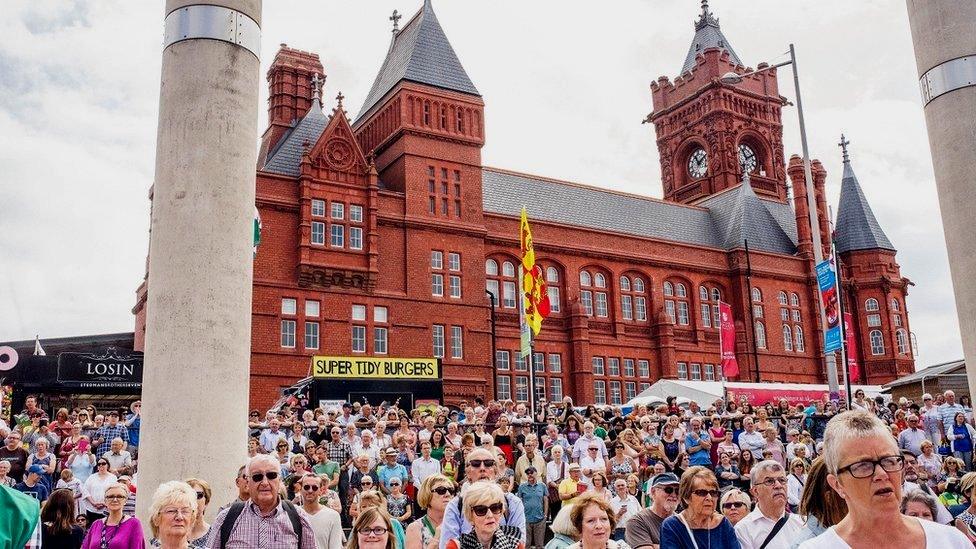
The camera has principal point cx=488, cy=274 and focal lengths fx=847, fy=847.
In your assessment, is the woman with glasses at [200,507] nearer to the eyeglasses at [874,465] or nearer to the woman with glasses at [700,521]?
the woman with glasses at [700,521]

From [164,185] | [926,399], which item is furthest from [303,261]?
[164,185]

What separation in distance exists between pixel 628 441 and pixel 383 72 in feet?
104

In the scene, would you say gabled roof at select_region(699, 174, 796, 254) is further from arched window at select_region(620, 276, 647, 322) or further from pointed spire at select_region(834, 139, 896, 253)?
arched window at select_region(620, 276, 647, 322)

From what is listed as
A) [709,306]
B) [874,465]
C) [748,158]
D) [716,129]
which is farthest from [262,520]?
[748,158]

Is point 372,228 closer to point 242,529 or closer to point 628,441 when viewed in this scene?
point 628,441

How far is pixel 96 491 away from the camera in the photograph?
509 inches

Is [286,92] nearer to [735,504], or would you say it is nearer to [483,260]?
[483,260]

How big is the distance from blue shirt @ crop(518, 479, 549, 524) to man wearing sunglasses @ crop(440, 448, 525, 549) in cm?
687

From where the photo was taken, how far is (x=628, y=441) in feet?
53.2

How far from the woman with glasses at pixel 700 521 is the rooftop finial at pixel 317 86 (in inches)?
1493

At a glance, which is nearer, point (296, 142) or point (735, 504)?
point (735, 504)

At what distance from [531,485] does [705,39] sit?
64.4m

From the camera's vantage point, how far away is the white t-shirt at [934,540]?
271cm

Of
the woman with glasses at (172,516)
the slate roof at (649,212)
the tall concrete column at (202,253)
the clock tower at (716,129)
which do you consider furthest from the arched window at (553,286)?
the woman with glasses at (172,516)
